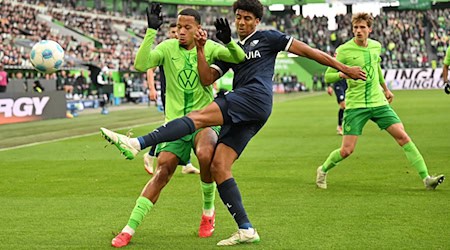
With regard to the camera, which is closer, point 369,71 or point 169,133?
point 169,133

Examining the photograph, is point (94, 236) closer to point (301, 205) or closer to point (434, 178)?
point (301, 205)

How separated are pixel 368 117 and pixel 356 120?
17 centimetres

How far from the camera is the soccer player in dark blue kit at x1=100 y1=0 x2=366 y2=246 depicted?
6.76 meters

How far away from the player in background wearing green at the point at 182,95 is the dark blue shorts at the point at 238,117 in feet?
0.72

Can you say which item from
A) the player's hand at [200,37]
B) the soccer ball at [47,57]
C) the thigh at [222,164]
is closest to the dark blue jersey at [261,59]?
the player's hand at [200,37]

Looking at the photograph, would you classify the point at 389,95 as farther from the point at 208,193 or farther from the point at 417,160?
the point at 208,193

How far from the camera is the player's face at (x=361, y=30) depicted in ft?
34.2

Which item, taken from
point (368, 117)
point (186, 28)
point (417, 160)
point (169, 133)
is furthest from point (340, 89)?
point (169, 133)

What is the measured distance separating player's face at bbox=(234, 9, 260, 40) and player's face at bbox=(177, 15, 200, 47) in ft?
1.51

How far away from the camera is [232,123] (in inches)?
267

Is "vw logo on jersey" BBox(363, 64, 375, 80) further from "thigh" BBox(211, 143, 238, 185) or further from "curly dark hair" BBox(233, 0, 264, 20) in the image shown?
"thigh" BBox(211, 143, 238, 185)

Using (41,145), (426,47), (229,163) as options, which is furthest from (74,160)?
(426,47)

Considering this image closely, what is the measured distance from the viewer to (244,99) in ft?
22.3

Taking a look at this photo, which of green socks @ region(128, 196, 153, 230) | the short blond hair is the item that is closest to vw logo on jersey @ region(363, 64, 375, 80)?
the short blond hair
